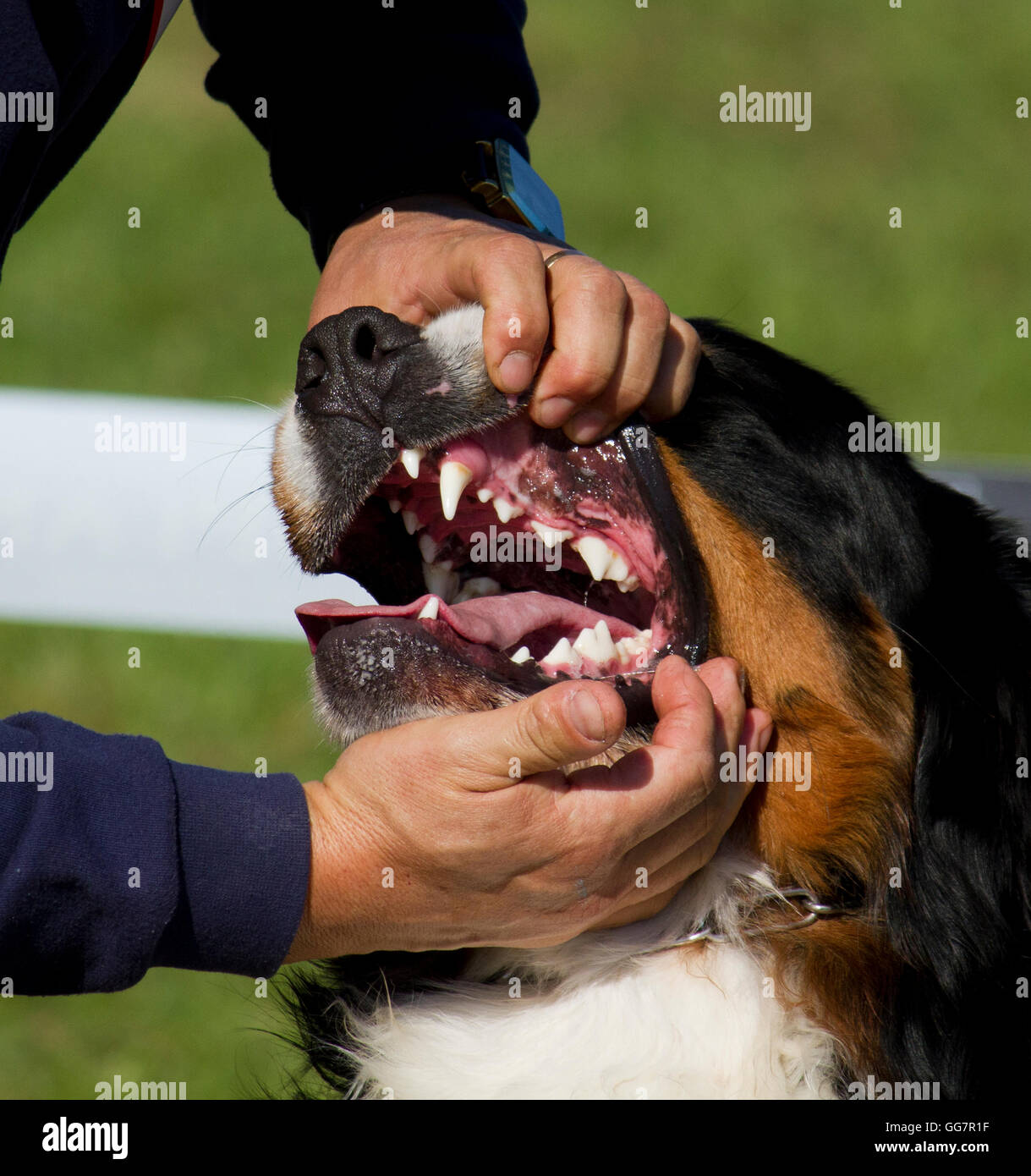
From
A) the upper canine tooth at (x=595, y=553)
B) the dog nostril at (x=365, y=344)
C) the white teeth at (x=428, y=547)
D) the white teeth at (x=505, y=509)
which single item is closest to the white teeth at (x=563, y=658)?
the upper canine tooth at (x=595, y=553)

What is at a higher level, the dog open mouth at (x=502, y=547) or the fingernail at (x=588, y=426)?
the fingernail at (x=588, y=426)

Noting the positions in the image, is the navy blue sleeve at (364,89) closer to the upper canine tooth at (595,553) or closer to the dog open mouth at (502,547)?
the dog open mouth at (502,547)

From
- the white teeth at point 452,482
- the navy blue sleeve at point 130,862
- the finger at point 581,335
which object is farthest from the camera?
the white teeth at point 452,482

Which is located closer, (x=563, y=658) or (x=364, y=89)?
(x=563, y=658)

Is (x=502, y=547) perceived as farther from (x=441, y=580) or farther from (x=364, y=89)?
(x=364, y=89)

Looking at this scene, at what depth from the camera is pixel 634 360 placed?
7.81ft

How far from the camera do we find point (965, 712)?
2646mm

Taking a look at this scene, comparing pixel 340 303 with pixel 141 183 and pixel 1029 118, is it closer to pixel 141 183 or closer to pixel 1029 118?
pixel 141 183

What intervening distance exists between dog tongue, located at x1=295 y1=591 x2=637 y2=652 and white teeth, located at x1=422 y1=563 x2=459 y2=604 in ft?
0.42

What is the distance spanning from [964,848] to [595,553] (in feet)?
2.83

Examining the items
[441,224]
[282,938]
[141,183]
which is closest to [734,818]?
[282,938]

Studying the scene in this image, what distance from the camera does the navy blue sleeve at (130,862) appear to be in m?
2.00

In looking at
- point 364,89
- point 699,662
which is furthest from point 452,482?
point 364,89
